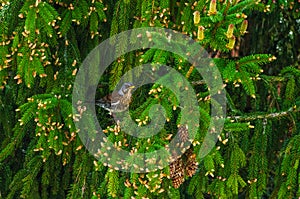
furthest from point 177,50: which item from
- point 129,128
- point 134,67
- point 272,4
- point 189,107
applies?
point 272,4

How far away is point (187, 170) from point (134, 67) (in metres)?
0.56

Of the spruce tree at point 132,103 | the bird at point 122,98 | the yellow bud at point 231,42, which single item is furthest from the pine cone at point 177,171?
the yellow bud at point 231,42

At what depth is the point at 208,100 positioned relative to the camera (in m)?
1.75

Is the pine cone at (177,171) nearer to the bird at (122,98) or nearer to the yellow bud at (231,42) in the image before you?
the bird at (122,98)

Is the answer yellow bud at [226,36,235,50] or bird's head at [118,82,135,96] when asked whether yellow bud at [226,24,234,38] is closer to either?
yellow bud at [226,36,235,50]

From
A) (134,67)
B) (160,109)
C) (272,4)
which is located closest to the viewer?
(160,109)

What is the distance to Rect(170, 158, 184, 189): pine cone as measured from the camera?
1.76 meters

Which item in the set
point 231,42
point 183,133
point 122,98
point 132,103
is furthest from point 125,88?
point 231,42

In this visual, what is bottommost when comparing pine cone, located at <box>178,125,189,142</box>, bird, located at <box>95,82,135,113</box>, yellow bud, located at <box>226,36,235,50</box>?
pine cone, located at <box>178,125,189,142</box>

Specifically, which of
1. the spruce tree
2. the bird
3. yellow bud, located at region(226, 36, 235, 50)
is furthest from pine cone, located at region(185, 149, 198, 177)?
yellow bud, located at region(226, 36, 235, 50)

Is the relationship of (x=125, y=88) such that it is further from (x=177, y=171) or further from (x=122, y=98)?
(x=177, y=171)

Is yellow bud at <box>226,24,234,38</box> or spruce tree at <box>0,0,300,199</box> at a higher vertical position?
yellow bud at <box>226,24,234,38</box>

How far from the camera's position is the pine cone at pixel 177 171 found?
1758 millimetres

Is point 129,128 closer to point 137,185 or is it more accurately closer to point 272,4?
point 137,185
